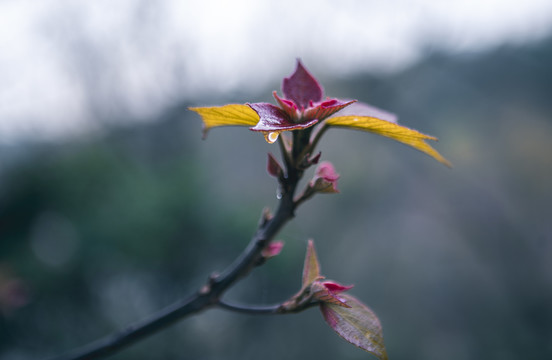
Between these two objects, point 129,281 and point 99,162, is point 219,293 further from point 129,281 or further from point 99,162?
point 99,162

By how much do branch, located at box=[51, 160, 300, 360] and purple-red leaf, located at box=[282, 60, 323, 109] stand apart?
102 millimetres

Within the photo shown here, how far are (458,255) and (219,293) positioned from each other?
121 inches

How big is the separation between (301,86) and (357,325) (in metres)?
0.27

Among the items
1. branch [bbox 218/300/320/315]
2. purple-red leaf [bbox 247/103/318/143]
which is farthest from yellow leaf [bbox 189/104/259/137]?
branch [bbox 218/300/320/315]

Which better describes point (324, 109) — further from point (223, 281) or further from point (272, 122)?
point (223, 281)

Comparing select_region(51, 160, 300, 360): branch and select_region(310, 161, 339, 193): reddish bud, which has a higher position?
select_region(310, 161, 339, 193): reddish bud

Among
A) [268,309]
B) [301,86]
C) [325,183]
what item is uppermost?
[301,86]

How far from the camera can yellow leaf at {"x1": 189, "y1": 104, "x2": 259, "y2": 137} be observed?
318 millimetres

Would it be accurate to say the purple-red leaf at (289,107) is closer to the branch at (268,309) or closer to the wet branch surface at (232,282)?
the wet branch surface at (232,282)

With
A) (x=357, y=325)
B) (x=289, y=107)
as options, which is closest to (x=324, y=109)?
(x=289, y=107)

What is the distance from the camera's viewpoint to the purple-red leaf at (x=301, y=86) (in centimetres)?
40

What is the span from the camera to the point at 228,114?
13.3 inches

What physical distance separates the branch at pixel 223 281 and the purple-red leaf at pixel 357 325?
0.30 ft

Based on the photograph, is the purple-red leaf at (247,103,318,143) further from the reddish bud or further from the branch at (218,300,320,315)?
the branch at (218,300,320,315)
